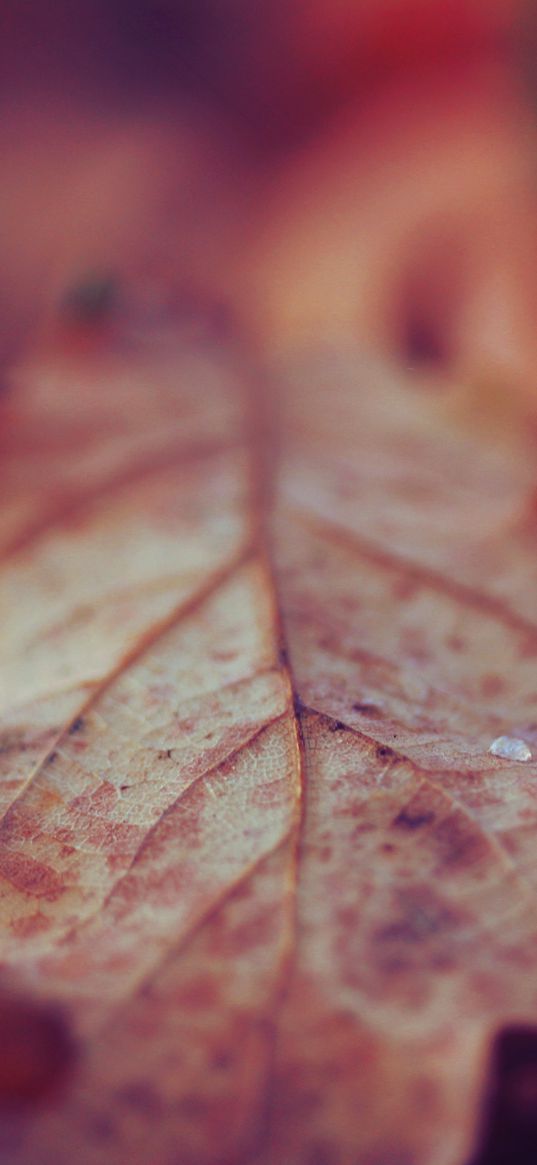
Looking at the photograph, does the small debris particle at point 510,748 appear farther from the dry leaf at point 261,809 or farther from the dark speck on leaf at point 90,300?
the dark speck on leaf at point 90,300

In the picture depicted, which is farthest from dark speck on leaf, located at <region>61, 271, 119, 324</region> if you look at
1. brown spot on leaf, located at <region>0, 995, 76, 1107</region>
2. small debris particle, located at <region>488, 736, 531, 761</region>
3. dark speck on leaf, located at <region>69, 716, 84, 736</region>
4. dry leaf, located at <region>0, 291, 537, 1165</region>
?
brown spot on leaf, located at <region>0, 995, 76, 1107</region>

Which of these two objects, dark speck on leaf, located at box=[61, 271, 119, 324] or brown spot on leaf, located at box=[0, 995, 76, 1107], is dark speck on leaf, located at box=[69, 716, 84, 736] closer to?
brown spot on leaf, located at box=[0, 995, 76, 1107]

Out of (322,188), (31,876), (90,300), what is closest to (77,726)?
(31,876)

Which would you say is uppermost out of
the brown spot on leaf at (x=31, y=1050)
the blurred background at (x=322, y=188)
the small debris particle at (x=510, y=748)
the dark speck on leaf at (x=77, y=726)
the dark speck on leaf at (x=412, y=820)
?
the blurred background at (x=322, y=188)

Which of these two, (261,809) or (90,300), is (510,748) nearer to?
(261,809)

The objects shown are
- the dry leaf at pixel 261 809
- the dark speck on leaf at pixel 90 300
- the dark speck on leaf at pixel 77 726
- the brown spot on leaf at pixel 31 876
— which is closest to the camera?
the dry leaf at pixel 261 809

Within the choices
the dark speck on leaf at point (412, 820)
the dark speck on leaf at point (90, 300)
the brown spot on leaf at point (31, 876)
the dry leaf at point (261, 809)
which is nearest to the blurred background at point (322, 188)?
the dark speck on leaf at point (90, 300)
